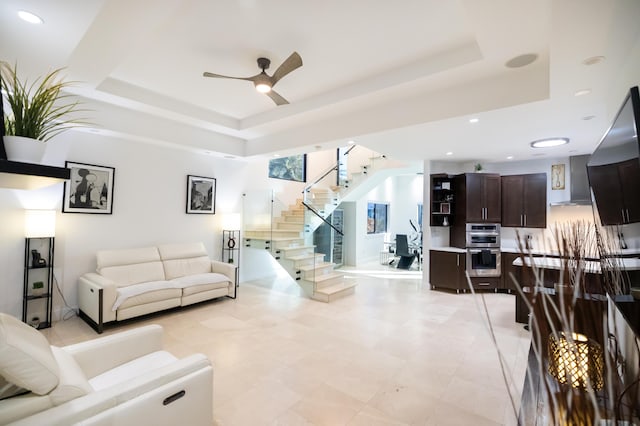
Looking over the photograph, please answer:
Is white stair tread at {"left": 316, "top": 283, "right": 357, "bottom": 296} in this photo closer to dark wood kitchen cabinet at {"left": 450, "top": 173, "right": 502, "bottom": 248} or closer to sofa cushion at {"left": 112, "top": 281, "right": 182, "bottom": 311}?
sofa cushion at {"left": 112, "top": 281, "right": 182, "bottom": 311}

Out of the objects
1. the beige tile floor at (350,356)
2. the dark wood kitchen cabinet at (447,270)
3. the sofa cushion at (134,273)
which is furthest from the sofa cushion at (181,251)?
the dark wood kitchen cabinet at (447,270)

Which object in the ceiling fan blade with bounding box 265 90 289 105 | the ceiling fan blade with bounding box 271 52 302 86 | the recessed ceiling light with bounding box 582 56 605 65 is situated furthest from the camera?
the ceiling fan blade with bounding box 265 90 289 105

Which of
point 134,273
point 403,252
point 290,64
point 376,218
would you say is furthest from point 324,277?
point 376,218

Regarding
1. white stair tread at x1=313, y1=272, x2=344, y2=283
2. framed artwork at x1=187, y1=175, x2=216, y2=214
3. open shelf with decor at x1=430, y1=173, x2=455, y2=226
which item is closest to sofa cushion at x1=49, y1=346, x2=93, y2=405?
white stair tread at x1=313, y1=272, x2=344, y2=283

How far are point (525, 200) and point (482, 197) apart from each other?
78 centimetres

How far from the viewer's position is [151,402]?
158 cm

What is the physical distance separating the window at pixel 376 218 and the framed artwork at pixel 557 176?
5.08 m

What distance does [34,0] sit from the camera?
6.84ft

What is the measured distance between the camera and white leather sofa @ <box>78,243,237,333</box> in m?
3.99

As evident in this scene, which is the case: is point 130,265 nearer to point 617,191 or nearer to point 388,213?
point 617,191

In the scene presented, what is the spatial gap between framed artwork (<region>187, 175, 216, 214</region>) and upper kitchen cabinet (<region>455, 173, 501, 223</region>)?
5.15 meters

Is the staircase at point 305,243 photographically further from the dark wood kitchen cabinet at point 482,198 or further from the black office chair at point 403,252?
the dark wood kitchen cabinet at point 482,198

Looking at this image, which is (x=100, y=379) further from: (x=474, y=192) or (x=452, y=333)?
(x=474, y=192)

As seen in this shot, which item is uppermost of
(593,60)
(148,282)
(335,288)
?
(593,60)
